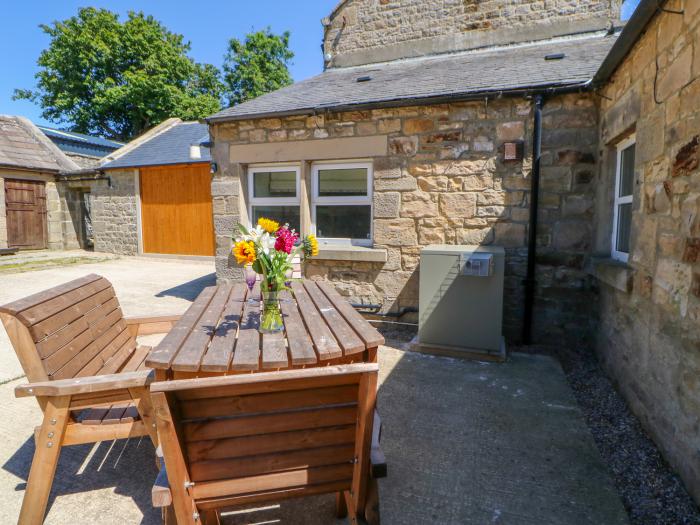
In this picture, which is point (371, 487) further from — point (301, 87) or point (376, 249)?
point (301, 87)

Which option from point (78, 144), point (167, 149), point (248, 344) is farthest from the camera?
point (78, 144)

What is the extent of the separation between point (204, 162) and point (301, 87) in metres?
6.11

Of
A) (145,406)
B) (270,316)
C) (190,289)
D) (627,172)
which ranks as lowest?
(190,289)

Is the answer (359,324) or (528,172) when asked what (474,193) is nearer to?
(528,172)

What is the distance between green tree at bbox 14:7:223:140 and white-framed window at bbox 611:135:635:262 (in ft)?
82.2

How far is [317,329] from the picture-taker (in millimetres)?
2180

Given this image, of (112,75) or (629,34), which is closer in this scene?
(629,34)

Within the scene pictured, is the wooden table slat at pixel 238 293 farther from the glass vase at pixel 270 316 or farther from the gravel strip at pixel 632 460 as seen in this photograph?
the gravel strip at pixel 632 460

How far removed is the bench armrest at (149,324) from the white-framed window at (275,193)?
3124 mm

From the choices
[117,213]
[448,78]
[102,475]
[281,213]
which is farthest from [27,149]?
[102,475]

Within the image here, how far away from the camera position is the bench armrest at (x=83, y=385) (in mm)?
1898

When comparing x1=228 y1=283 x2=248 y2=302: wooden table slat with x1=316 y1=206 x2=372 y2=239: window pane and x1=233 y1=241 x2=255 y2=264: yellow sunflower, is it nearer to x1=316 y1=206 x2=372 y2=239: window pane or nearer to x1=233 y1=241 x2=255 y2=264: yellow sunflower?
x1=233 y1=241 x2=255 y2=264: yellow sunflower

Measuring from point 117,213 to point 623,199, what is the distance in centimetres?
1474

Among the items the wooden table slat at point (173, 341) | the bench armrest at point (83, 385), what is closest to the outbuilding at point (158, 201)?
the wooden table slat at point (173, 341)
